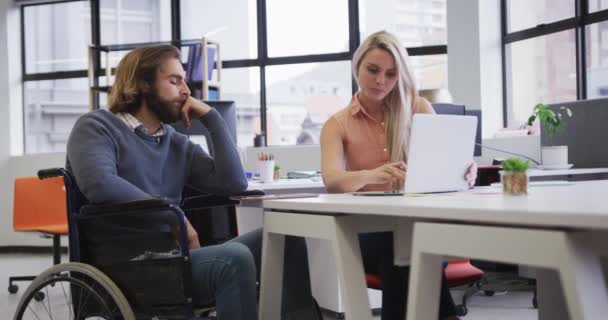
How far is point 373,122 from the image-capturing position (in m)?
2.26

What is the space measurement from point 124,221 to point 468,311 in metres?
2.15

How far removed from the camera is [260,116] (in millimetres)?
6277

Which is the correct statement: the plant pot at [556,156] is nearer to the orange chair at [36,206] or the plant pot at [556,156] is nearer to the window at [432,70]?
the window at [432,70]

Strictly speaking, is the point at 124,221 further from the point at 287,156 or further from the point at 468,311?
the point at 287,156

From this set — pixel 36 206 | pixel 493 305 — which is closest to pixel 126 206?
pixel 493 305

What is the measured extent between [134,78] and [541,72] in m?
3.87

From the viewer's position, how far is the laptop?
5.30 feet

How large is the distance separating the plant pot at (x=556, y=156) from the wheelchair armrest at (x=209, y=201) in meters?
1.97

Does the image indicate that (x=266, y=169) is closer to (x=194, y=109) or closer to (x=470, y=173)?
(x=194, y=109)

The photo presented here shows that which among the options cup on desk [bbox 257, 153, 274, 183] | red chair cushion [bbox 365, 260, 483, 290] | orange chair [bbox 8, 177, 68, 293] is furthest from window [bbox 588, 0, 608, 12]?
orange chair [bbox 8, 177, 68, 293]

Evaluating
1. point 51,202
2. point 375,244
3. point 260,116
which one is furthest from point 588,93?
point 51,202

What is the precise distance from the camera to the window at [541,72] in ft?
16.0

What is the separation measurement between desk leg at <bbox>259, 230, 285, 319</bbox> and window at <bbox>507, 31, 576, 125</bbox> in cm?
359

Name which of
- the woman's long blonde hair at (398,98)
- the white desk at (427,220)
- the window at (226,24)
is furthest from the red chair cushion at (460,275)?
the window at (226,24)
